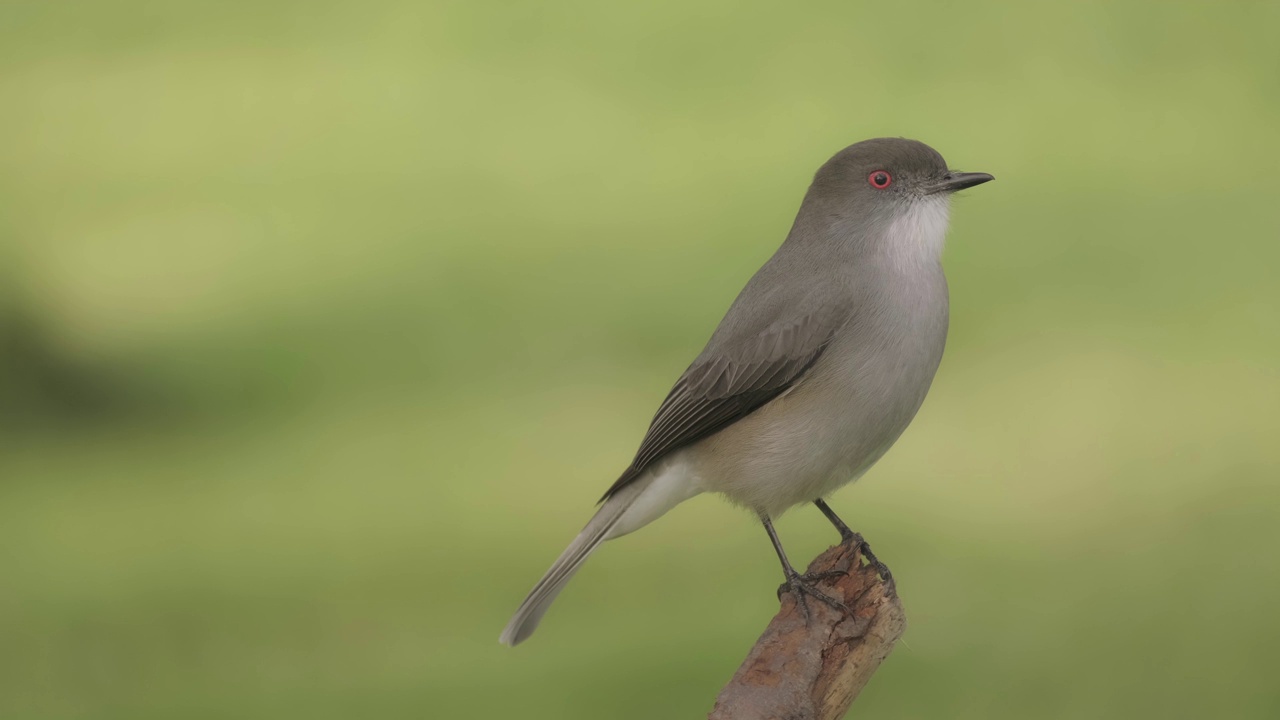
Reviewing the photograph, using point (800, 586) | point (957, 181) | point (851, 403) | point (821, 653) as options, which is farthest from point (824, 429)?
point (957, 181)

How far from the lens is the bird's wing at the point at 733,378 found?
2965 millimetres

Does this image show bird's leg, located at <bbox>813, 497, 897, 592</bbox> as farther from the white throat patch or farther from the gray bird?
the white throat patch

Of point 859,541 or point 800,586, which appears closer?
point 800,586

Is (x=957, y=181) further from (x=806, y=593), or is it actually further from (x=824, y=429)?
(x=806, y=593)

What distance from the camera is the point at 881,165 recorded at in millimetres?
3064

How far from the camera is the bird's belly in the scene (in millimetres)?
2873

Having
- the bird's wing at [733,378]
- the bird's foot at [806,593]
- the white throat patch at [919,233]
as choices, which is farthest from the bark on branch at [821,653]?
the white throat patch at [919,233]

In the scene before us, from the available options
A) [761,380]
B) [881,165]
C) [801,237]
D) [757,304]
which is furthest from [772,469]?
[881,165]

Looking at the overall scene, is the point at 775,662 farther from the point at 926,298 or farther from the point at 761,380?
the point at 926,298

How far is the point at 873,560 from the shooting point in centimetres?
311

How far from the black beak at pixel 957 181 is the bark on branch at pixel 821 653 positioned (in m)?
0.98

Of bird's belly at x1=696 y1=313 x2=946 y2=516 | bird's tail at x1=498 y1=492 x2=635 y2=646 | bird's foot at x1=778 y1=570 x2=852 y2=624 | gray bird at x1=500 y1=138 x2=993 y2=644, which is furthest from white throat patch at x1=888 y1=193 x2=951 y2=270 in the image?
bird's tail at x1=498 y1=492 x2=635 y2=646

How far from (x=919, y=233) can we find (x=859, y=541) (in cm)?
84

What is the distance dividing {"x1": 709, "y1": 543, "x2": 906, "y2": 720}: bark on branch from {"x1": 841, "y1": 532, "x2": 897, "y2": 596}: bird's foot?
0.02 meters
